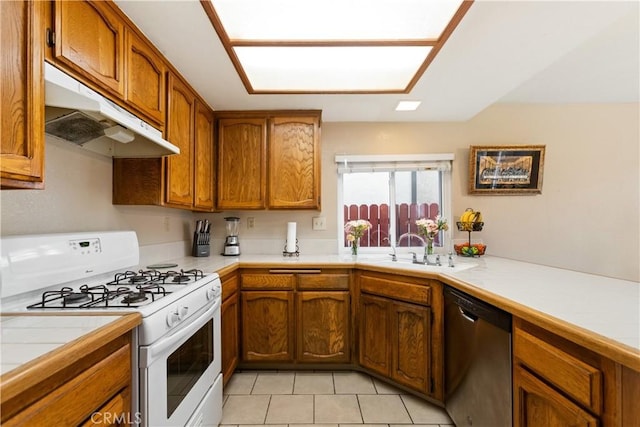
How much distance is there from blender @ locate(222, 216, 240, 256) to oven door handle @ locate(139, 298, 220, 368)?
111 cm

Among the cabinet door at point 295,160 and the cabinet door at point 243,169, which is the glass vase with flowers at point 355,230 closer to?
the cabinet door at point 295,160

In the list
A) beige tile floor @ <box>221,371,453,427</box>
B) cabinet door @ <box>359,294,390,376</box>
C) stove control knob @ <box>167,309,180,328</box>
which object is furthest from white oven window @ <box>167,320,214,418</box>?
cabinet door @ <box>359,294,390,376</box>

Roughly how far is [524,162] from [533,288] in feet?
5.86

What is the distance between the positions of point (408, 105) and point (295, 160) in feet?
3.37

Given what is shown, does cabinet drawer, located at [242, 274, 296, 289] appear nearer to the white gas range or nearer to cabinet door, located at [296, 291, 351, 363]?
cabinet door, located at [296, 291, 351, 363]

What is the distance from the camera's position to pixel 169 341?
104 centimetres

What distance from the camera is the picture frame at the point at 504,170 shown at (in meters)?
2.62

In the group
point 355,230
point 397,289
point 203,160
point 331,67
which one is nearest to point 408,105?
point 331,67

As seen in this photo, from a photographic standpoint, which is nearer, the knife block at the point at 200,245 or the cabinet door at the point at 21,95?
the cabinet door at the point at 21,95

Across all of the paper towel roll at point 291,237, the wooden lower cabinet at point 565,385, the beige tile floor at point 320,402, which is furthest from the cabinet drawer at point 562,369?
the paper towel roll at point 291,237

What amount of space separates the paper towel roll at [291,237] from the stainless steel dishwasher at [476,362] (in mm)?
1345

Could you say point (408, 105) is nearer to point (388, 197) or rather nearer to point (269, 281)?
point (388, 197)

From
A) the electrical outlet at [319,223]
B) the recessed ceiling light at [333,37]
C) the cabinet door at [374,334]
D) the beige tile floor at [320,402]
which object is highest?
the recessed ceiling light at [333,37]

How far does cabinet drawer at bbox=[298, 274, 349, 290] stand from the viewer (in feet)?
7.19
